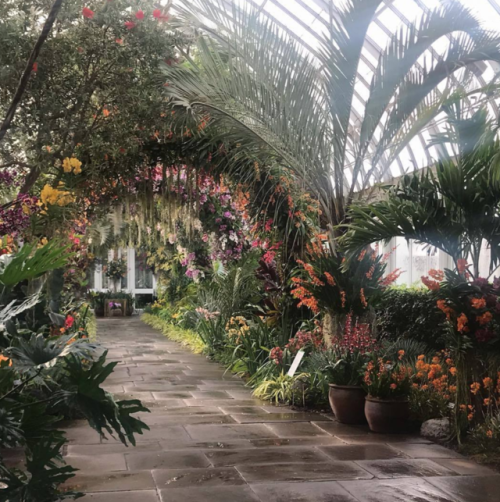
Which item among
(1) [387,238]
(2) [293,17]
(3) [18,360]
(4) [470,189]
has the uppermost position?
(2) [293,17]

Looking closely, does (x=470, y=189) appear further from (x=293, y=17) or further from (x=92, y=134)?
(x=293, y=17)

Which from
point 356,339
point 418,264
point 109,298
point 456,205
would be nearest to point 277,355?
point 356,339

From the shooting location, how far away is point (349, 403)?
522 cm

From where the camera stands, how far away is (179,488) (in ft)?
11.6

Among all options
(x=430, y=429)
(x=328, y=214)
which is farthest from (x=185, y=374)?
(x=430, y=429)

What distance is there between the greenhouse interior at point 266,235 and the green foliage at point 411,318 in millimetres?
26

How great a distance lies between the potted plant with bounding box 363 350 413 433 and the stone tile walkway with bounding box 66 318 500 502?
0.11m

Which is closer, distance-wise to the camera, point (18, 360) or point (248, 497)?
point (18, 360)

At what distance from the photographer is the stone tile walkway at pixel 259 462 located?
3484 millimetres

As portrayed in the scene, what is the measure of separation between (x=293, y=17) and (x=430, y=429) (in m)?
7.34

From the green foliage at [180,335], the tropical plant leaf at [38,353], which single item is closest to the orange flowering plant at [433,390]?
the tropical plant leaf at [38,353]

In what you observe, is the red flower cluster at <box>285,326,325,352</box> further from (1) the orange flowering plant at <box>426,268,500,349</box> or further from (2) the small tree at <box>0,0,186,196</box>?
(2) the small tree at <box>0,0,186,196</box>

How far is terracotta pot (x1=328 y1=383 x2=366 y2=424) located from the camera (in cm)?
520

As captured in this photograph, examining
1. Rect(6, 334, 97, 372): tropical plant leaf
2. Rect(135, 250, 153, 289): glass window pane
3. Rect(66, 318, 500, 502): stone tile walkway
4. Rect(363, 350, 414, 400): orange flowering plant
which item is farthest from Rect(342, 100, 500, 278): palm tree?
Rect(135, 250, 153, 289): glass window pane
